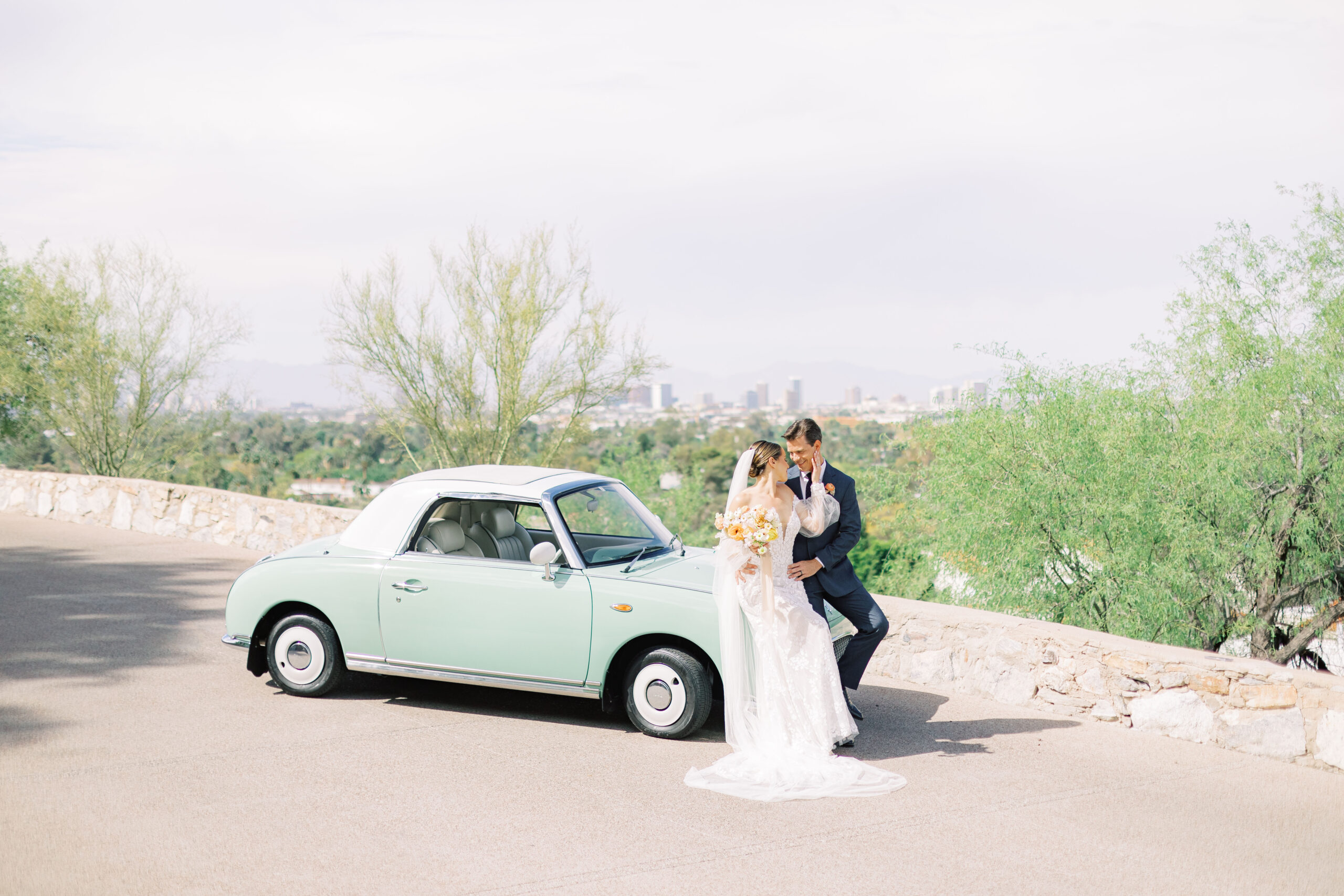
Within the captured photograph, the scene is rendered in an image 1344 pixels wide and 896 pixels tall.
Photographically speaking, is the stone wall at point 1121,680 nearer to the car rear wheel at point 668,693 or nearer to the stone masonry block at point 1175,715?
the stone masonry block at point 1175,715

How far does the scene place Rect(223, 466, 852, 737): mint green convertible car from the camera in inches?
→ 245

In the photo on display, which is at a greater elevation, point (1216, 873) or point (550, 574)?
point (550, 574)

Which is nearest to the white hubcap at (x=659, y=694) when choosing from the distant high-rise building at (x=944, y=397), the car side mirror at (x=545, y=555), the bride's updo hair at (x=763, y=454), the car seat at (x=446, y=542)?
the car side mirror at (x=545, y=555)

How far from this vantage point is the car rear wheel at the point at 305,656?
22.8ft

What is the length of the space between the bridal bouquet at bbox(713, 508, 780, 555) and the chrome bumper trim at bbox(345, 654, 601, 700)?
1385mm

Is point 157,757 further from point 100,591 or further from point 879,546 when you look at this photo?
point 879,546

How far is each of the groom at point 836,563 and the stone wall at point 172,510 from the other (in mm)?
8023

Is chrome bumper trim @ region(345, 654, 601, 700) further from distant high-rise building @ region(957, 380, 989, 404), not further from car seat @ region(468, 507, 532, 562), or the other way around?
distant high-rise building @ region(957, 380, 989, 404)

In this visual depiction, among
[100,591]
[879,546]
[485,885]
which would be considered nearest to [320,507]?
[100,591]

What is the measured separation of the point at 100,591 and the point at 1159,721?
10.5 m

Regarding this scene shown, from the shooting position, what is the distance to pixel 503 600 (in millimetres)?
6438

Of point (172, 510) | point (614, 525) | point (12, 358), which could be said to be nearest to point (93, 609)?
point (172, 510)

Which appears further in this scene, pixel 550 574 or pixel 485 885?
pixel 550 574

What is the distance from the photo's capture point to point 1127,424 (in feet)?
39.1
